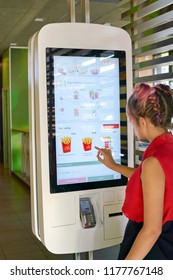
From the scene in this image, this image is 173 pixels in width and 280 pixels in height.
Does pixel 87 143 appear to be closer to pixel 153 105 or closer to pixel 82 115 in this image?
pixel 82 115

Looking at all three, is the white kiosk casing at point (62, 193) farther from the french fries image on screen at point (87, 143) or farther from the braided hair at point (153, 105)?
the braided hair at point (153, 105)

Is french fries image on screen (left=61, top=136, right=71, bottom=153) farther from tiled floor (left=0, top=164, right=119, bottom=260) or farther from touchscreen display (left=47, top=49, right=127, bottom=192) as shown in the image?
tiled floor (left=0, top=164, right=119, bottom=260)

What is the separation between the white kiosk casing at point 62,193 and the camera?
85.1 inches

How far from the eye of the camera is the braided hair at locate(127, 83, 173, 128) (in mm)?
1671

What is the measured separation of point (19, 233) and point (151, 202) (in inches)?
162

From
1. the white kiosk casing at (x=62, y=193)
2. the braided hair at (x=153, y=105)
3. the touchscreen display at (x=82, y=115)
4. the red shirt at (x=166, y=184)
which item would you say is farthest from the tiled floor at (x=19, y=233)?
the braided hair at (x=153, y=105)

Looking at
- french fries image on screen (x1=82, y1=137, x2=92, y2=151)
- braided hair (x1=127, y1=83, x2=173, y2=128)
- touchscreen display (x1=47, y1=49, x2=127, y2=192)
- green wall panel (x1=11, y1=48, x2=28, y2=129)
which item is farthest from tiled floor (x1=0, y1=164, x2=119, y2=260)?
green wall panel (x1=11, y1=48, x2=28, y2=129)

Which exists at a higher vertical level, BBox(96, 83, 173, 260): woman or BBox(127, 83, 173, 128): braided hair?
BBox(127, 83, 173, 128): braided hair

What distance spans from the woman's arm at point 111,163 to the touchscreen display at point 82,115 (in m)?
0.07

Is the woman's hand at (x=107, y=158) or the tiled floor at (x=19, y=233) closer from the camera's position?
the woman's hand at (x=107, y=158)

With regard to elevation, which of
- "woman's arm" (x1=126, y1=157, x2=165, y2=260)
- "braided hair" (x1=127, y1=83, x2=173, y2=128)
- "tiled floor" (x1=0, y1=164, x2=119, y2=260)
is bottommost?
"tiled floor" (x1=0, y1=164, x2=119, y2=260)

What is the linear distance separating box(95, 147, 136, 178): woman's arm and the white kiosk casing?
206 mm

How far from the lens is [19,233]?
5352 millimetres

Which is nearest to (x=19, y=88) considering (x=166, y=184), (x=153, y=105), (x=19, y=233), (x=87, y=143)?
(x=19, y=233)
